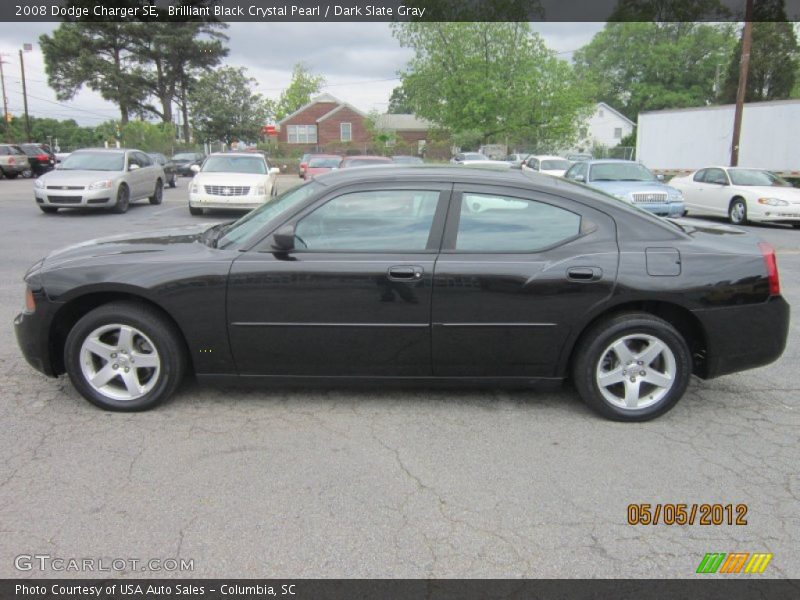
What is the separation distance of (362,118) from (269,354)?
63.9m

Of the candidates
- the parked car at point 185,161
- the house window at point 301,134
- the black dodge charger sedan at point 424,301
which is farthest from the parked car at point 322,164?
the house window at point 301,134

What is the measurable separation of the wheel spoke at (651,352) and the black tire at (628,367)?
0.9 inches

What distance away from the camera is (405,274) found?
12.9ft

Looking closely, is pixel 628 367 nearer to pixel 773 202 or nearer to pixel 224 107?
pixel 773 202

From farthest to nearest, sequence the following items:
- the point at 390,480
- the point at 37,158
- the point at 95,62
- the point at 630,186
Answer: the point at 95,62, the point at 37,158, the point at 630,186, the point at 390,480

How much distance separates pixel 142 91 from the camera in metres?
57.6

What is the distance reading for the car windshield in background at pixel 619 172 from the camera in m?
15.3

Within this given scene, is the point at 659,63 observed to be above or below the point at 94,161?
above

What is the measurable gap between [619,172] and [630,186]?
100 cm

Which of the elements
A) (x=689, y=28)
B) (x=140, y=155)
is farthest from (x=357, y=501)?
(x=689, y=28)

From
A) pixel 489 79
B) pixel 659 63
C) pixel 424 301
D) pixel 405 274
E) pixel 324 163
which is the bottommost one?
pixel 424 301

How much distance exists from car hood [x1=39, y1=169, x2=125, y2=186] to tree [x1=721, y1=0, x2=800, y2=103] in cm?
4333

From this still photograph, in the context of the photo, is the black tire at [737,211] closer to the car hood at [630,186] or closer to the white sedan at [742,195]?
the white sedan at [742,195]

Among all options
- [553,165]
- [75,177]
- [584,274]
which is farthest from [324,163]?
[584,274]
